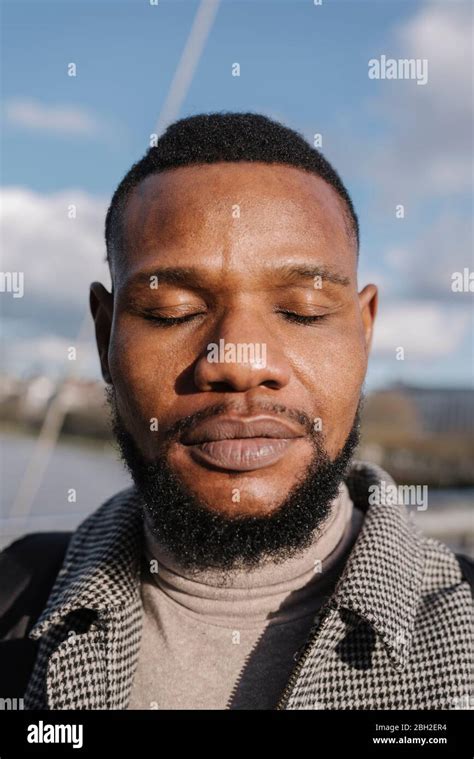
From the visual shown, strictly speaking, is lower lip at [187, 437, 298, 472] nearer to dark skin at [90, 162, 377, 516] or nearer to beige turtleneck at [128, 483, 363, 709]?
dark skin at [90, 162, 377, 516]

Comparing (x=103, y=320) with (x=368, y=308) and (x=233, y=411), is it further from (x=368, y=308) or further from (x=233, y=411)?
(x=368, y=308)

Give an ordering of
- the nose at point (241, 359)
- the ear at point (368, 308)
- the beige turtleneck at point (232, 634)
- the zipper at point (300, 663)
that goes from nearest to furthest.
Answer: the nose at point (241, 359)
the zipper at point (300, 663)
the beige turtleneck at point (232, 634)
the ear at point (368, 308)

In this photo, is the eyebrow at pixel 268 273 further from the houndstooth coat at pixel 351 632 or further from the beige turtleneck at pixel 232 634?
the houndstooth coat at pixel 351 632

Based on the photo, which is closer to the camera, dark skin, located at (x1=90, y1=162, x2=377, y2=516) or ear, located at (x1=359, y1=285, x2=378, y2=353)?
dark skin, located at (x1=90, y1=162, x2=377, y2=516)

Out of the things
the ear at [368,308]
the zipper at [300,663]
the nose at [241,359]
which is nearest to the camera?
the nose at [241,359]

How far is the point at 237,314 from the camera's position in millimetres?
1953

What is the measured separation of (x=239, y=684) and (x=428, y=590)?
2.08ft

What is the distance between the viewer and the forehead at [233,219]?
2.00 metres

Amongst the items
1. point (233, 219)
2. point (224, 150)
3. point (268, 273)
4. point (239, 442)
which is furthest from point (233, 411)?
point (224, 150)

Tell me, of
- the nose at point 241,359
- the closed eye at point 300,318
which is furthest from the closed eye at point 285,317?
the nose at point 241,359

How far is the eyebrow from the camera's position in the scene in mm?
1998

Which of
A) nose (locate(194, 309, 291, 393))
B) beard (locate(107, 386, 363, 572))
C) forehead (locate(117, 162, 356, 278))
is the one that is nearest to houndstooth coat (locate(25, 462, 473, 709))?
beard (locate(107, 386, 363, 572))

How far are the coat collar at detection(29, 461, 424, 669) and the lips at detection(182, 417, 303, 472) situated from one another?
1.55 feet

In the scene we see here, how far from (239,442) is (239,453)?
0.03 m
